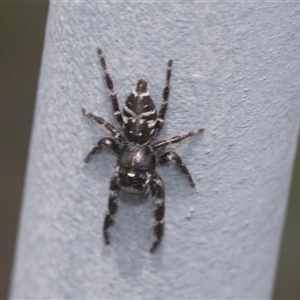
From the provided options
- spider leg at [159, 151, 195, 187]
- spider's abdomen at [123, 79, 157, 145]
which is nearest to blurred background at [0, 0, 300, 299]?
spider's abdomen at [123, 79, 157, 145]

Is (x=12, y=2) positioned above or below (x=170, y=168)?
above

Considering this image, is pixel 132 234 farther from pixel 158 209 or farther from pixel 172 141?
pixel 172 141

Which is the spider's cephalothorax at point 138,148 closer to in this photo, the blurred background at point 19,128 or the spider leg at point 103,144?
the spider leg at point 103,144

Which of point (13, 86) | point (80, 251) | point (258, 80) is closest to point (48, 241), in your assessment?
point (80, 251)

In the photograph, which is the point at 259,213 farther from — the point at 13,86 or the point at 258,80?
the point at 13,86

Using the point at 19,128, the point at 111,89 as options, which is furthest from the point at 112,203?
the point at 19,128

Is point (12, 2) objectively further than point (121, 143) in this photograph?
Yes

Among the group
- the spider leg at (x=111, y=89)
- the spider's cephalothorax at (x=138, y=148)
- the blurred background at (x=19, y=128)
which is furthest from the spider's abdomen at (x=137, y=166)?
the blurred background at (x=19, y=128)
